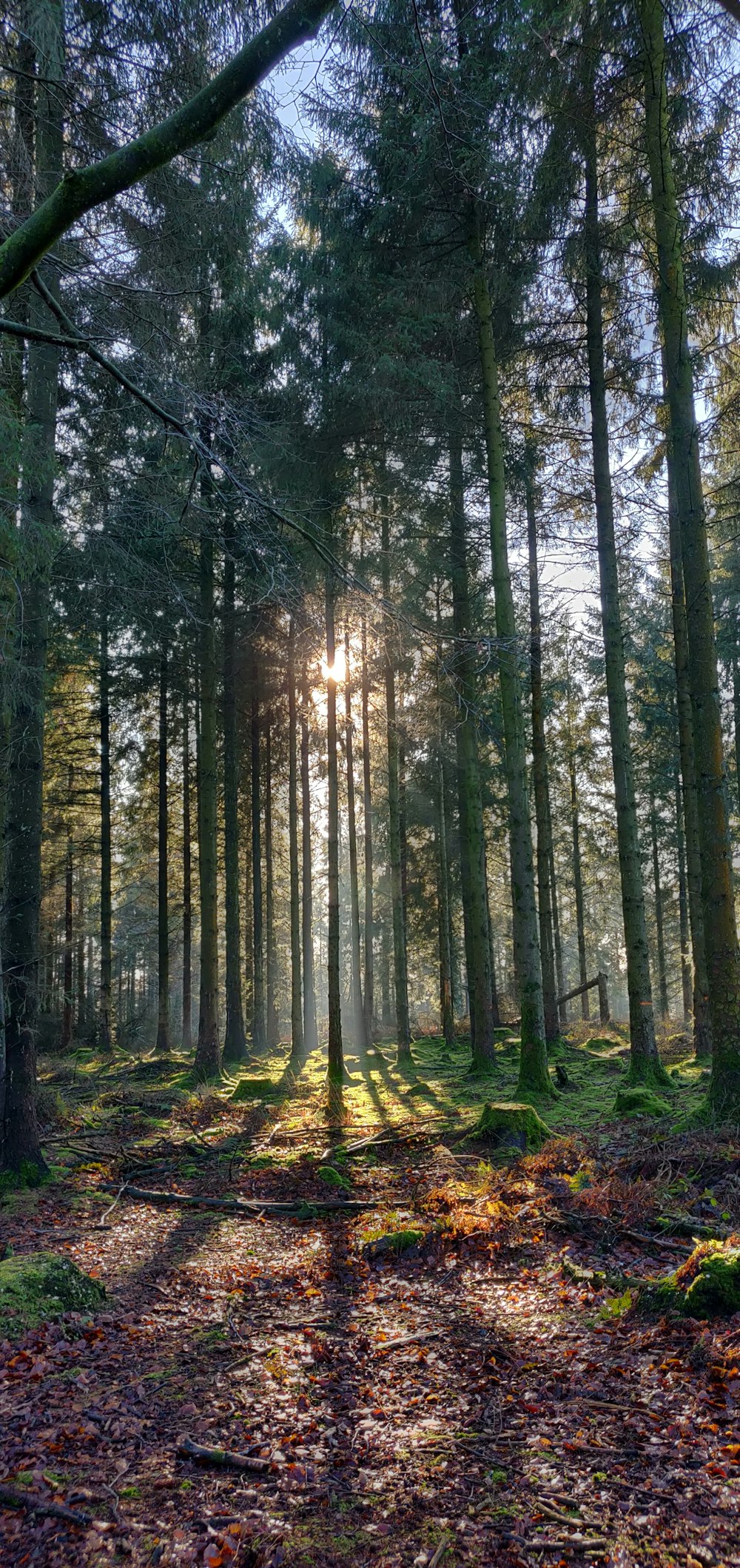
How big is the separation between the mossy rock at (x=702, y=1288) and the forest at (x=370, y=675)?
0.08ft

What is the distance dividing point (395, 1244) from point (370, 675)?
1345cm

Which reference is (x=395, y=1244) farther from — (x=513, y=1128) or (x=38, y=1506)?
(x=38, y=1506)

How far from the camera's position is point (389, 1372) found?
13.4ft

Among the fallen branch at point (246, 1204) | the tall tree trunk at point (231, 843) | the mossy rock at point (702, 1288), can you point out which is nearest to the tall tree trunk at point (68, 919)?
the tall tree trunk at point (231, 843)

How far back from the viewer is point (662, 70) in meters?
7.88

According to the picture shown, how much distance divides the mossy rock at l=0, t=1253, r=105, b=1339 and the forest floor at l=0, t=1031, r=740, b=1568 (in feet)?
0.46

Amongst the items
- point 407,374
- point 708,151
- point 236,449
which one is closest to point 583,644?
point 407,374

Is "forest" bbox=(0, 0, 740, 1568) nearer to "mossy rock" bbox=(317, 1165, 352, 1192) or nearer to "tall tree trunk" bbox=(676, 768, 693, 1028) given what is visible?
"mossy rock" bbox=(317, 1165, 352, 1192)

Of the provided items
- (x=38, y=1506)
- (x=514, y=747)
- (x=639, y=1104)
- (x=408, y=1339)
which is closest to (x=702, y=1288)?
(x=408, y=1339)

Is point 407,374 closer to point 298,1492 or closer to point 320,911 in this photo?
point 298,1492

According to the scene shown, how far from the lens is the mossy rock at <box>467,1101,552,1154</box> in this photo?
26.7ft

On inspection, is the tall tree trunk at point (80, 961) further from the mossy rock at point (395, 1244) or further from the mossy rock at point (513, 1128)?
the mossy rock at point (395, 1244)

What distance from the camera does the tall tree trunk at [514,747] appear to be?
10.2 m

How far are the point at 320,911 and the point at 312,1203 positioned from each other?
2982 centimetres
